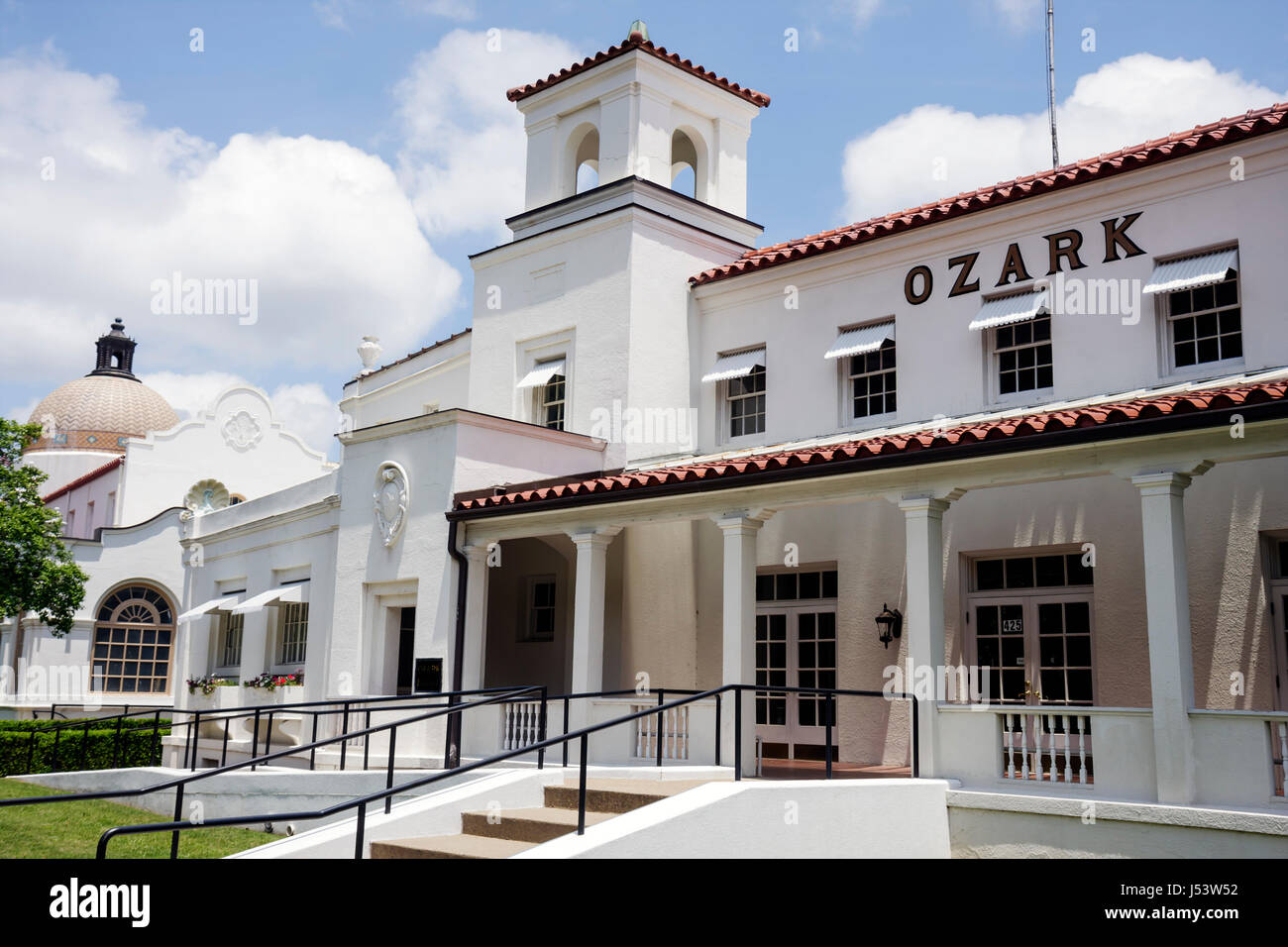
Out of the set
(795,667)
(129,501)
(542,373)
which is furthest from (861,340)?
(129,501)

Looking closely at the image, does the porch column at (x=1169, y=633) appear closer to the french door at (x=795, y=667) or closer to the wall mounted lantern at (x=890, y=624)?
the wall mounted lantern at (x=890, y=624)

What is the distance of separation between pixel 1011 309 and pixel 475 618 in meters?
7.99

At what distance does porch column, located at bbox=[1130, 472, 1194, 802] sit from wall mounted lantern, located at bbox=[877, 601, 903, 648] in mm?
4692

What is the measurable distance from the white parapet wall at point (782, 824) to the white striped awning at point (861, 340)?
657cm

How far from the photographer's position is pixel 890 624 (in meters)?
14.9

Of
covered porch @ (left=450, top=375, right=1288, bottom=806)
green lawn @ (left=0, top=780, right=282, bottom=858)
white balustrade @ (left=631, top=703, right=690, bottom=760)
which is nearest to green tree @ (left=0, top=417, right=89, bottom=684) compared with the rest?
green lawn @ (left=0, top=780, right=282, bottom=858)

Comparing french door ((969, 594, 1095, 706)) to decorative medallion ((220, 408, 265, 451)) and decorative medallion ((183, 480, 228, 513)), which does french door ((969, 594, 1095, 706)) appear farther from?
decorative medallion ((220, 408, 265, 451))

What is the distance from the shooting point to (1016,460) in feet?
37.3

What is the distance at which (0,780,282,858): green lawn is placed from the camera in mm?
12898

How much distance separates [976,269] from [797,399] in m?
3.06

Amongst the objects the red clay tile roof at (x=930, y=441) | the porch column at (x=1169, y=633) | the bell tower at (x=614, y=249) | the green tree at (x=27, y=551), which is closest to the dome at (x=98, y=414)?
the green tree at (x=27, y=551)

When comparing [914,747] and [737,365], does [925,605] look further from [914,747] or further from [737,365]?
[737,365]

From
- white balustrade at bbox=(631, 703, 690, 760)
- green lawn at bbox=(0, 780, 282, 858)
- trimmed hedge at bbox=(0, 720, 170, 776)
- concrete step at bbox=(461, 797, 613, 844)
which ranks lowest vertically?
green lawn at bbox=(0, 780, 282, 858)
